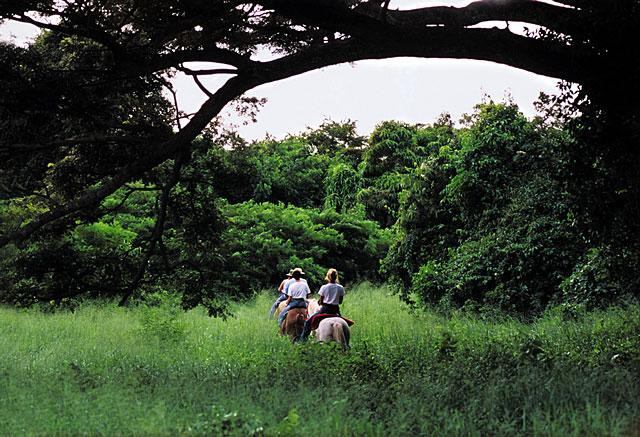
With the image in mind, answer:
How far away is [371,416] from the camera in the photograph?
26.8 feet

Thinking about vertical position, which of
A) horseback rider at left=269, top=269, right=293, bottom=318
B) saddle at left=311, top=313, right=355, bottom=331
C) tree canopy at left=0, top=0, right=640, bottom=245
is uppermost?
tree canopy at left=0, top=0, right=640, bottom=245

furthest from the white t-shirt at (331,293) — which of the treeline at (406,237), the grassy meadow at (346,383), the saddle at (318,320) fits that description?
the treeline at (406,237)

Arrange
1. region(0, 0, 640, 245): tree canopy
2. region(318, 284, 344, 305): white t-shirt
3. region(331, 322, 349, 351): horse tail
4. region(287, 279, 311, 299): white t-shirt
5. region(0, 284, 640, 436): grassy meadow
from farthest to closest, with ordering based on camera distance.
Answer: region(287, 279, 311, 299): white t-shirt
region(318, 284, 344, 305): white t-shirt
region(331, 322, 349, 351): horse tail
region(0, 0, 640, 245): tree canopy
region(0, 284, 640, 436): grassy meadow

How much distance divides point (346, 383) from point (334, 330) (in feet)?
12.6

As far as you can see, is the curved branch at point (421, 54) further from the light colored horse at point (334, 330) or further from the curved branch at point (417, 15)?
the light colored horse at point (334, 330)

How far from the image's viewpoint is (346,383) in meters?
9.71

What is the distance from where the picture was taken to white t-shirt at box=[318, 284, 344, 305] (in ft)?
46.9

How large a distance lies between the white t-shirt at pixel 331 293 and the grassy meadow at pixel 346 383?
104 centimetres

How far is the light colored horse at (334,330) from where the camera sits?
13.5 metres

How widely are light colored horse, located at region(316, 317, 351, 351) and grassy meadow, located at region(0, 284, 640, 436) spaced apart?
0.53 m

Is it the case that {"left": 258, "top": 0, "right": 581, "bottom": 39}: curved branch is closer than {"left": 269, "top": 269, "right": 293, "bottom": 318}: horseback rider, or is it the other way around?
{"left": 258, "top": 0, "right": 581, "bottom": 39}: curved branch

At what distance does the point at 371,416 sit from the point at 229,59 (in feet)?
19.4

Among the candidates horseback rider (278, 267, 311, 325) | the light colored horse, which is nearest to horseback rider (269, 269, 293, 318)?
horseback rider (278, 267, 311, 325)

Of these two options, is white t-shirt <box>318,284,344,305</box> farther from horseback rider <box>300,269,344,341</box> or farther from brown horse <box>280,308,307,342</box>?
brown horse <box>280,308,307,342</box>
